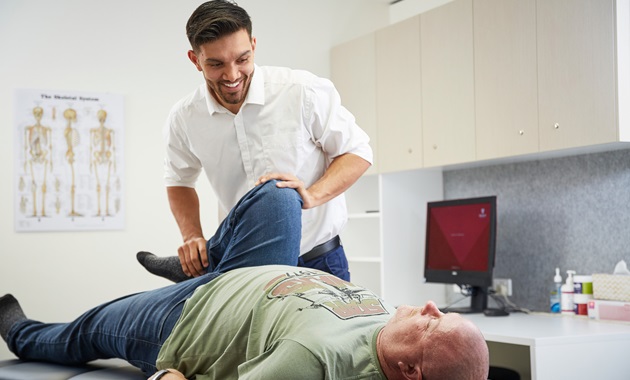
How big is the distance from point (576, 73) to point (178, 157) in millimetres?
1450

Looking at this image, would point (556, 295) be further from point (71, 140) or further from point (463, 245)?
point (71, 140)

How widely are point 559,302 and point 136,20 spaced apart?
226cm

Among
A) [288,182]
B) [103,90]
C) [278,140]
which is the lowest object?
[288,182]

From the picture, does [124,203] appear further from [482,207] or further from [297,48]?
[482,207]

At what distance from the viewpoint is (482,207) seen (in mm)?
3221

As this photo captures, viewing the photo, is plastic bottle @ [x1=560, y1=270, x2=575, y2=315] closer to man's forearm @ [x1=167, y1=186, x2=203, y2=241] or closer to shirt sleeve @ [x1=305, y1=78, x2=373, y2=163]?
shirt sleeve @ [x1=305, y1=78, x2=373, y2=163]

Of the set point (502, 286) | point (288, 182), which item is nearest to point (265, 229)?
point (288, 182)

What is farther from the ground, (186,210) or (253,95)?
(253,95)

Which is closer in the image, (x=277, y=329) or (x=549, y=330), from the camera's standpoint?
(x=277, y=329)

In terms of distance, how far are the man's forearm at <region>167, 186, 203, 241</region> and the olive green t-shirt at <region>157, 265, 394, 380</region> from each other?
0.51 m

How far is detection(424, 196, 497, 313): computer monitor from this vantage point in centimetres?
316

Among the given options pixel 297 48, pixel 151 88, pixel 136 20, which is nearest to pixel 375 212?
pixel 297 48

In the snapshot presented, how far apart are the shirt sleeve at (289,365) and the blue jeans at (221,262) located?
1.40 feet

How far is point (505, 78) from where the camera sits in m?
3.03
